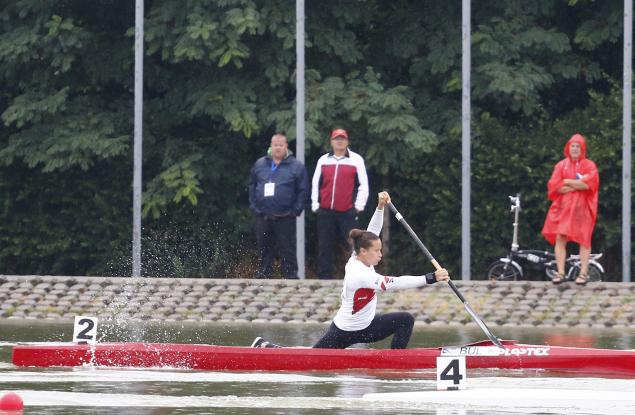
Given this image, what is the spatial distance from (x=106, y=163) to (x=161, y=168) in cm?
94

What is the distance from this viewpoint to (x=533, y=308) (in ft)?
74.3

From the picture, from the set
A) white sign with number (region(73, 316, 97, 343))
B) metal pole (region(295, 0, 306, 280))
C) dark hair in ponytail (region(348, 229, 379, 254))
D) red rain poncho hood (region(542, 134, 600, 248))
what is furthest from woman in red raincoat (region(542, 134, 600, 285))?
white sign with number (region(73, 316, 97, 343))

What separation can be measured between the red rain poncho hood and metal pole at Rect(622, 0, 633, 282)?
69.4 inches

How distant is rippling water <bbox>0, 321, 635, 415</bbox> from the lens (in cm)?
1368

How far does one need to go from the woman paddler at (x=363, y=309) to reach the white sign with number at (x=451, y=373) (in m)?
2.20

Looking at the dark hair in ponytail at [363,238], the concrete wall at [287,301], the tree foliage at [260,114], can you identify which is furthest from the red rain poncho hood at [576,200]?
the dark hair in ponytail at [363,238]

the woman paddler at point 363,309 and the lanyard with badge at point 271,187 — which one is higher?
the lanyard with badge at point 271,187

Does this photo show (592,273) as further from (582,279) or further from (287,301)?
(287,301)

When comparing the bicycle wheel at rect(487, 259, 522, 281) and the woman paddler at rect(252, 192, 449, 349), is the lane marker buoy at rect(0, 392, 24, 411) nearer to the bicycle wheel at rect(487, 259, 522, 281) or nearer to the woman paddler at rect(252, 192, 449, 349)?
the woman paddler at rect(252, 192, 449, 349)

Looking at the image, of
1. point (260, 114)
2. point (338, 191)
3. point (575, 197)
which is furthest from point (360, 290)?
point (260, 114)

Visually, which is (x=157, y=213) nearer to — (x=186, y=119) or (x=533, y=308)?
(x=186, y=119)

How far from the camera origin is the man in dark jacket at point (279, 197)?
78.6 feet

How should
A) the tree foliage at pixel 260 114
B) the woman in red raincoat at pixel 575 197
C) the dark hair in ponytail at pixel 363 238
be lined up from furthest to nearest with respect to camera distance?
the tree foliage at pixel 260 114 → the woman in red raincoat at pixel 575 197 → the dark hair in ponytail at pixel 363 238

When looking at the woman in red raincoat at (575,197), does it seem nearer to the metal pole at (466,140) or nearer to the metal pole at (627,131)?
the metal pole at (627,131)
